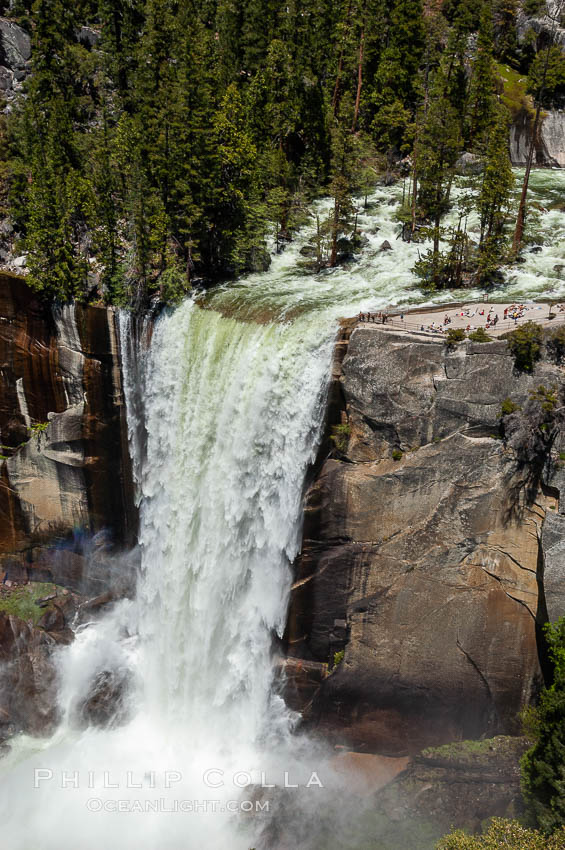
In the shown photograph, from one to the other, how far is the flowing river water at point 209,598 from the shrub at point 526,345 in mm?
7392

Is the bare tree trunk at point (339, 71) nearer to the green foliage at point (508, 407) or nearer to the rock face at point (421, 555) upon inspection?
the rock face at point (421, 555)

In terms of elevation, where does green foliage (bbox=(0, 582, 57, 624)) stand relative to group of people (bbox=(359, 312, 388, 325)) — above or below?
below

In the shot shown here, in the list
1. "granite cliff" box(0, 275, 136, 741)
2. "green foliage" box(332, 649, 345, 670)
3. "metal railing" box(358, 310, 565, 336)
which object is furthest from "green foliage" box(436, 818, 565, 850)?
"granite cliff" box(0, 275, 136, 741)

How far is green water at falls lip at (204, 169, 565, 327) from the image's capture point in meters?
31.9

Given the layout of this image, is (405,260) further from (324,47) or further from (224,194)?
(324,47)

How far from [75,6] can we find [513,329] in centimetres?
4520

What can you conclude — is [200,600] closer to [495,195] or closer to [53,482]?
[53,482]

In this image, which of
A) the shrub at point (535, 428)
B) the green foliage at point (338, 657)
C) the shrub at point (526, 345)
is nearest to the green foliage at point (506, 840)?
the green foliage at point (338, 657)

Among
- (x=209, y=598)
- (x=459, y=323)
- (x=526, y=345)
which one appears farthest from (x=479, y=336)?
(x=209, y=598)

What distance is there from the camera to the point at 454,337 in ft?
82.6

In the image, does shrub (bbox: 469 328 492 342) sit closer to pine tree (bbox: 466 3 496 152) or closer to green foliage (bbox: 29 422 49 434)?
green foliage (bbox: 29 422 49 434)

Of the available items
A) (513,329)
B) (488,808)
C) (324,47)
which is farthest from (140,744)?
(324,47)

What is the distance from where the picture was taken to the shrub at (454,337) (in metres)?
25.2

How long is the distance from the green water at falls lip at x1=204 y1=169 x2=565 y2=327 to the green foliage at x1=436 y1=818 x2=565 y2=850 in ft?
67.4
